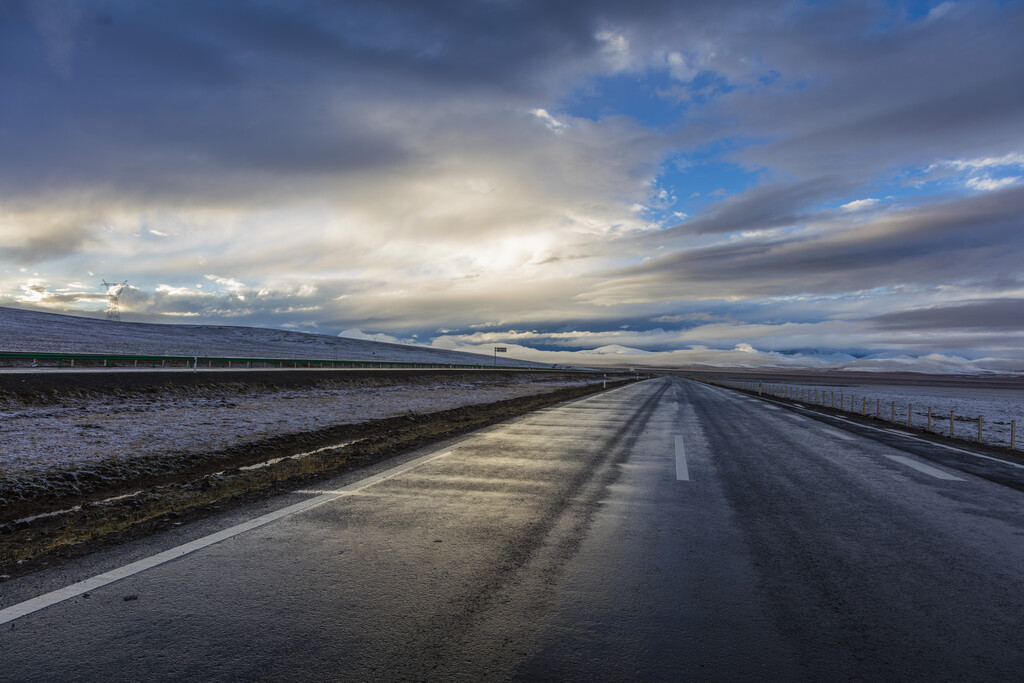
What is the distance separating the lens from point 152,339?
104m

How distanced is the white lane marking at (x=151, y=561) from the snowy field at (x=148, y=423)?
256 inches

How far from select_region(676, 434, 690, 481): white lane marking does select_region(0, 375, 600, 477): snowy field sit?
33.1 feet

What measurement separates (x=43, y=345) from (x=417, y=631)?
86585 millimetres

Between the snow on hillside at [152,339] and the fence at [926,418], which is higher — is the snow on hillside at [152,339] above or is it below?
above

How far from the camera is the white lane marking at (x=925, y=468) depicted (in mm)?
8927

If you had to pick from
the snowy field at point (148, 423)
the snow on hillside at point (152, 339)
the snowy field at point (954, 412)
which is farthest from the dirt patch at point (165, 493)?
the snow on hillside at point (152, 339)

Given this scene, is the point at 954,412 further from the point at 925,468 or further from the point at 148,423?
the point at 148,423

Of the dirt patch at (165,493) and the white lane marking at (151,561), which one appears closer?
the white lane marking at (151,561)

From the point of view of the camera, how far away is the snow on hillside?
7461cm

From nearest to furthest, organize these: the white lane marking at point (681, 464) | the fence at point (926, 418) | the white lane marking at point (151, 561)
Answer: the white lane marking at point (151, 561) → the white lane marking at point (681, 464) → the fence at point (926, 418)

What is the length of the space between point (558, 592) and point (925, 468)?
31.1 ft

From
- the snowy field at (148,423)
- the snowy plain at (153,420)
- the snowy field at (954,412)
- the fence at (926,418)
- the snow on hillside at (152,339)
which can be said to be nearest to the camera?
the snowy field at (148,423)

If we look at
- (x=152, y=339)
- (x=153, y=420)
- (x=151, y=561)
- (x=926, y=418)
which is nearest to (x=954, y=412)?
(x=926, y=418)

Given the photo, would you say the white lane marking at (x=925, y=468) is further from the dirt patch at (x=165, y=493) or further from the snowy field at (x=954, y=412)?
the snowy field at (x=954, y=412)
